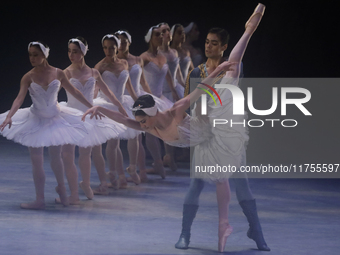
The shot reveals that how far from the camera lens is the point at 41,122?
13.8 ft

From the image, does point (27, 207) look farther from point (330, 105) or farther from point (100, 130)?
point (330, 105)

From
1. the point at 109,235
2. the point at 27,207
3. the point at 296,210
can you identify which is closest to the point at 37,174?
the point at 27,207

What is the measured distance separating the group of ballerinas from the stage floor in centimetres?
23

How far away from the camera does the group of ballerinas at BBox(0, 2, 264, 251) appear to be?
310 centimetres

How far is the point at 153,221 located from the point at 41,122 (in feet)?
3.78

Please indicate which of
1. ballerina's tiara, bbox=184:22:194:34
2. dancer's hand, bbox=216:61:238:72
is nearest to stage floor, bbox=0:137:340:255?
dancer's hand, bbox=216:61:238:72

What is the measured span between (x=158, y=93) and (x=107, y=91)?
4.75 feet

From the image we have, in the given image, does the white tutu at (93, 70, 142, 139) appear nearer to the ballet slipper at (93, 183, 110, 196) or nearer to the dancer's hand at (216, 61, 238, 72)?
the ballet slipper at (93, 183, 110, 196)

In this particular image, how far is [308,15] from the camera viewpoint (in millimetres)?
8414

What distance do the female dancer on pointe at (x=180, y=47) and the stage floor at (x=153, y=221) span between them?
5.58 ft

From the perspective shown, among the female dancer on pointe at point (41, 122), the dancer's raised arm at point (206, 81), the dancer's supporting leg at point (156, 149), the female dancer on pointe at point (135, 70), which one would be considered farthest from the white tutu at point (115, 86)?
the dancer's raised arm at point (206, 81)

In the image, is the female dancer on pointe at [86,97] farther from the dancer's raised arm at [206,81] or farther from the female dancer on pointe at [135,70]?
the dancer's raised arm at [206,81]

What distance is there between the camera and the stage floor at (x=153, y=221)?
10.6ft

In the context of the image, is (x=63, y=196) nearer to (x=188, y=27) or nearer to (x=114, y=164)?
(x=114, y=164)
